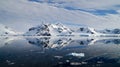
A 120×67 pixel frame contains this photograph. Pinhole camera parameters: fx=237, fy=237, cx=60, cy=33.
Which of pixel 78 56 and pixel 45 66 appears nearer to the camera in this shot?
pixel 45 66

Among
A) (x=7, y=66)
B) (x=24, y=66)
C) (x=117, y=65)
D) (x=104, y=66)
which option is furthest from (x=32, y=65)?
(x=117, y=65)

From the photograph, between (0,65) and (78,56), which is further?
(78,56)

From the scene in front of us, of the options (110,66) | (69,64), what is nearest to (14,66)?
(69,64)

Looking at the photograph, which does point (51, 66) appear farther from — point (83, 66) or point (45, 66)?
point (83, 66)

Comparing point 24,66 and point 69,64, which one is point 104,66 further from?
point 24,66

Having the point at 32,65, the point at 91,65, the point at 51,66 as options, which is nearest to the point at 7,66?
the point at 32,65

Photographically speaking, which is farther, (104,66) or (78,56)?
(78,56)

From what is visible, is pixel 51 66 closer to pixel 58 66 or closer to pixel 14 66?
pixel 58 66
